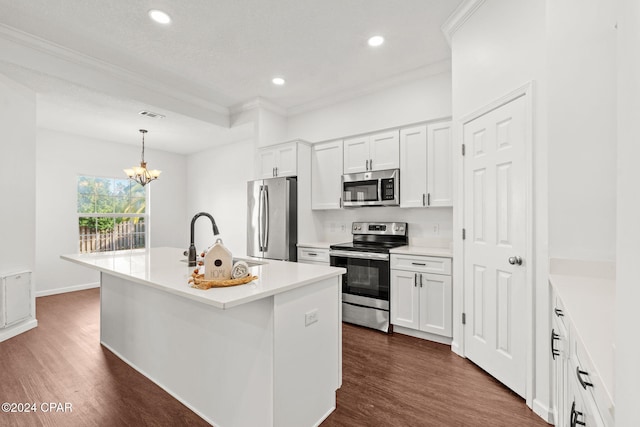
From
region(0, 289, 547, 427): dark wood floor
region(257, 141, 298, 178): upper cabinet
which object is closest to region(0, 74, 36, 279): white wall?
region(0, 289, 547, 427): dark wood floor

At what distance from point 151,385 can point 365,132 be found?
10.7ft

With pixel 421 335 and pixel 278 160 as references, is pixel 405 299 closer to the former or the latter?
pixel 421 335

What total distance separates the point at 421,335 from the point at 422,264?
74 centimetres

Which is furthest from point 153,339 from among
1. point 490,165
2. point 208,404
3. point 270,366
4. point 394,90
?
point 394,90

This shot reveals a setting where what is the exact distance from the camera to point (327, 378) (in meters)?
1.90

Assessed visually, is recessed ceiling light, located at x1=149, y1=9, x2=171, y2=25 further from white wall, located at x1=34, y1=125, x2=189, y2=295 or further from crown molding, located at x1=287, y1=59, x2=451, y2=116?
white wall, located at x1=34, y1=125, x2=189, y2=295

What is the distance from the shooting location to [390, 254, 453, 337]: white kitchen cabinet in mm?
2928

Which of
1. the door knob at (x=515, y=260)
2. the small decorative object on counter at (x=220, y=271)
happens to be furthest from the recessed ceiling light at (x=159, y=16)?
the door knob at (x=515, y=260)

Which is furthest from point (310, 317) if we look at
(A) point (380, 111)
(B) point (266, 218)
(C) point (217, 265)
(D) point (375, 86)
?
(D) point (375, 86)

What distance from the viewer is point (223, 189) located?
6125 mm

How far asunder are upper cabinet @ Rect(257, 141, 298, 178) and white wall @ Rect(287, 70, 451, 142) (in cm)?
54

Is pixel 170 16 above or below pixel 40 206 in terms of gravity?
above

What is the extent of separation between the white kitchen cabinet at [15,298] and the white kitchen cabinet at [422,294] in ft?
13.2

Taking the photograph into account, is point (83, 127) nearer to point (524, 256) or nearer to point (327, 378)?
point (327, 378)
